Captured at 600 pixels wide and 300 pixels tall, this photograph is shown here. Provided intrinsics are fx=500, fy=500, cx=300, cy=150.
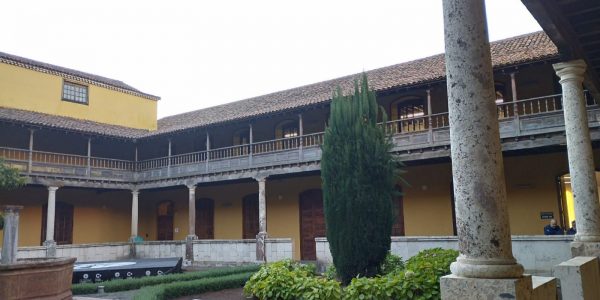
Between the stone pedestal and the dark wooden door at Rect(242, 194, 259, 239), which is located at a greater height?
the dark wooden door at Rect(242, 194, 259, 239)

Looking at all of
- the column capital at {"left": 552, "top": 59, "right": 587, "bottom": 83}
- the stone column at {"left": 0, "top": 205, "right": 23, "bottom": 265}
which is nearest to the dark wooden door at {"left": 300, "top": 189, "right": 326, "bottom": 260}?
the stone column at {"left": 0, "top": 205, "right": 23, "bottom": 265}

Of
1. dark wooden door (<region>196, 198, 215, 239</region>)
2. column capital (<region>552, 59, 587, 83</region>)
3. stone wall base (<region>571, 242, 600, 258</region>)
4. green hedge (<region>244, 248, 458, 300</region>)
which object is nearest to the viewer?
stone wall base (<region>571, 242, 600, 258</region>)

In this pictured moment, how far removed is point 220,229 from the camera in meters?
26.4

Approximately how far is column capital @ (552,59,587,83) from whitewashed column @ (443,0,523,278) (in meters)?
4.67

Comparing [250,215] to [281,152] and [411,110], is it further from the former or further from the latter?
[411,110]

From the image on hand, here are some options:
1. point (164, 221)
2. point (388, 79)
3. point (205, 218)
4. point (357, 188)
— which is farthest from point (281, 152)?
point (164, 221)

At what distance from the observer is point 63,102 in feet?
89.0

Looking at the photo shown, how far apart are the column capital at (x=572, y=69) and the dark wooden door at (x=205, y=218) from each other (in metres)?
21.2

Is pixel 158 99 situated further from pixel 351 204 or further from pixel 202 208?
pixel 351 204

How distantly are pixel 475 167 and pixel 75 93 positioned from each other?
2806 centimetres

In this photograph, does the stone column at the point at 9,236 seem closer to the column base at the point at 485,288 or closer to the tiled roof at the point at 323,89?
the tiled roof at the point at 323,89

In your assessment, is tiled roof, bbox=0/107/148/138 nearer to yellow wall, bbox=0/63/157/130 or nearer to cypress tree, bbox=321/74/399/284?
yellow wall, bbox=0/63/157/130

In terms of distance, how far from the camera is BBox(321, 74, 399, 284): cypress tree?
9.68 meters

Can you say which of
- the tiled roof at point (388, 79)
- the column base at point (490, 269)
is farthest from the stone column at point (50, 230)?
the column base at point (490, 269)
